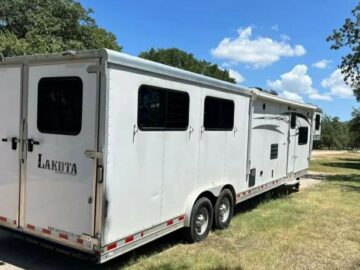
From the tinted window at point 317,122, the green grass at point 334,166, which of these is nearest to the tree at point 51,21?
the tinted window at point 317,122

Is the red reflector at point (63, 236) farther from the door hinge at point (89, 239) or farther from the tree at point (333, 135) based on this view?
the tree at point (333, 135)

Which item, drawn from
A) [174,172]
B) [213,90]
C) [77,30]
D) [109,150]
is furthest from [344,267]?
[77,30]

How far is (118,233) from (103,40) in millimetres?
20327

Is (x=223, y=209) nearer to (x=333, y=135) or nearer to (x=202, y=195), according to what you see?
(x=202, y=195)

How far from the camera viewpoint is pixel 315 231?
7820 millimetres

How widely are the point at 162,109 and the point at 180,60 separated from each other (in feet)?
127

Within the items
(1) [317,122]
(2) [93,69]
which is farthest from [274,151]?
(2) [93,69]

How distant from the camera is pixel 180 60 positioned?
1714 inches

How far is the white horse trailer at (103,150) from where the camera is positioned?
4.67m

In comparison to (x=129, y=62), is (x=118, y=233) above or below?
below

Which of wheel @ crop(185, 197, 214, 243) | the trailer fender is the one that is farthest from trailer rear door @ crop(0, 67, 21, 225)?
wheel @ crop(185, 197, 214, 243)

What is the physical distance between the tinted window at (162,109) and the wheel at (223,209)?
5.93 feet

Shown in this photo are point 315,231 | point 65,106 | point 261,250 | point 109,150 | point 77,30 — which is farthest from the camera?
point 77,30

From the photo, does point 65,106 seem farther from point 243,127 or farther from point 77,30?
point 77,30
